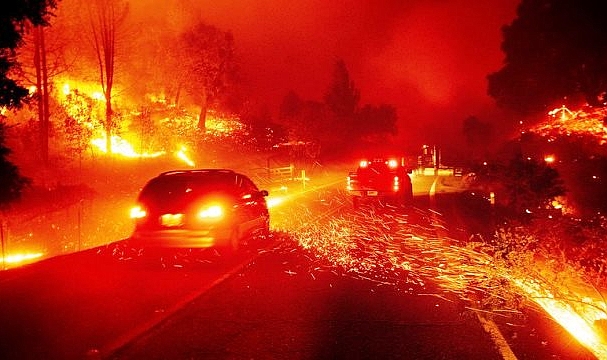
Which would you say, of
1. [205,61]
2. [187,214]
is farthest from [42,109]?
[205,61]

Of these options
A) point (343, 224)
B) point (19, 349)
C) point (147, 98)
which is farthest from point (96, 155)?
point (19, 349)

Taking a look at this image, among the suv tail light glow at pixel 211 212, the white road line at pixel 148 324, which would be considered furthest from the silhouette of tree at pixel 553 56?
the white road line at pixel 148 324

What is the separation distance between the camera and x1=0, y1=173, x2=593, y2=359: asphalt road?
5297mm

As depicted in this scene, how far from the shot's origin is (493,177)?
2822 cm

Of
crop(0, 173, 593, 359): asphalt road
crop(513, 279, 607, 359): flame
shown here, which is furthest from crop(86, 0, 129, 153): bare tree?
crop(513, 279, 607, 359): flame

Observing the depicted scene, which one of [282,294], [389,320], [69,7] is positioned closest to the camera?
[389,320]

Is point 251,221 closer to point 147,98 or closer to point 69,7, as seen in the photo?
point 69,7

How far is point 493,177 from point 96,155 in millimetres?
21684

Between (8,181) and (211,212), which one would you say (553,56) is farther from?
(8,181)

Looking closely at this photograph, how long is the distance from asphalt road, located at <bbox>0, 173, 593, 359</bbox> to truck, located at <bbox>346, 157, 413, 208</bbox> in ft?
35.2

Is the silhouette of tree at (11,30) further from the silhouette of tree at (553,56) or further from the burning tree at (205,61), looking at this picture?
the burning tree at (205,61)

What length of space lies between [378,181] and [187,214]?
11925 mm

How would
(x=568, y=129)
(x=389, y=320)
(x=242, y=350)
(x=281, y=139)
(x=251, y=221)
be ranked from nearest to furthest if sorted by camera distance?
1. (x=242, y=350)
2. (x=389, y=320)
3. (x=251, y=221)
4. (x=568, y=129)
5. (x=281, y=139)

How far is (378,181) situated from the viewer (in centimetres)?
2042
